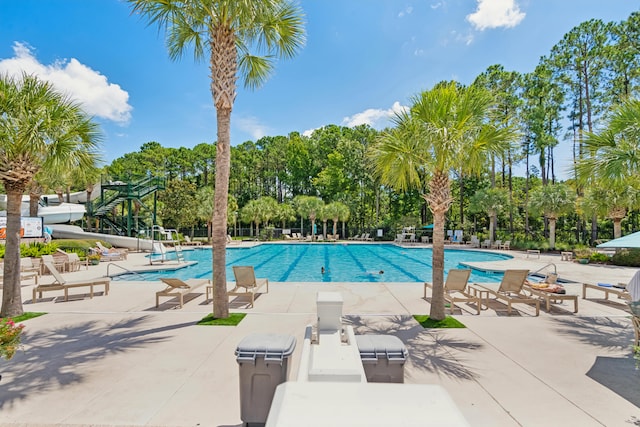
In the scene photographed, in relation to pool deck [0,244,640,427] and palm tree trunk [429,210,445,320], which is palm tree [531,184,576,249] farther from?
palm tree trunk [429,210,445,320]

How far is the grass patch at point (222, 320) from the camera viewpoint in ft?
19.7

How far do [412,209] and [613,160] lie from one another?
1313 inches

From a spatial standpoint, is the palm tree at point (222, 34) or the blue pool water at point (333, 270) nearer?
the palm tree at point (222, 34)

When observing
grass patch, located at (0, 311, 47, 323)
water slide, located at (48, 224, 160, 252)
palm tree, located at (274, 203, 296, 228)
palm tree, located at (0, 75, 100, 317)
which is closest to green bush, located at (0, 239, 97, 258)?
water slide, located at (48, 224, 160, 252)

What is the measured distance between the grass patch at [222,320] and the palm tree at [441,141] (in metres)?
3.98

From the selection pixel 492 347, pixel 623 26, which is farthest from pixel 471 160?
pixel 623 26

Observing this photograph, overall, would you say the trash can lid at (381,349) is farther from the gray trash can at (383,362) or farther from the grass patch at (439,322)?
the grass patch at (439,322)

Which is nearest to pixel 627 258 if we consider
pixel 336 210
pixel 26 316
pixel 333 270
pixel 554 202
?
pixel 554 202

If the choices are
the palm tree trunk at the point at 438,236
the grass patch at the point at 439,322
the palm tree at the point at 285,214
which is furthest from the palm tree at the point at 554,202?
the palm tree at the point at 285,214

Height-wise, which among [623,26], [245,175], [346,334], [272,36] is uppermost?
[623,26]

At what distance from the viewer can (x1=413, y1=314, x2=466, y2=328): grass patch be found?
5.89 metres

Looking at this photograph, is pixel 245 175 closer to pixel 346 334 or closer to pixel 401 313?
pixel 401 313

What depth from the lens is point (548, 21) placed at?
1152cm

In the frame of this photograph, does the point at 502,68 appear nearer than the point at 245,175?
Yes
